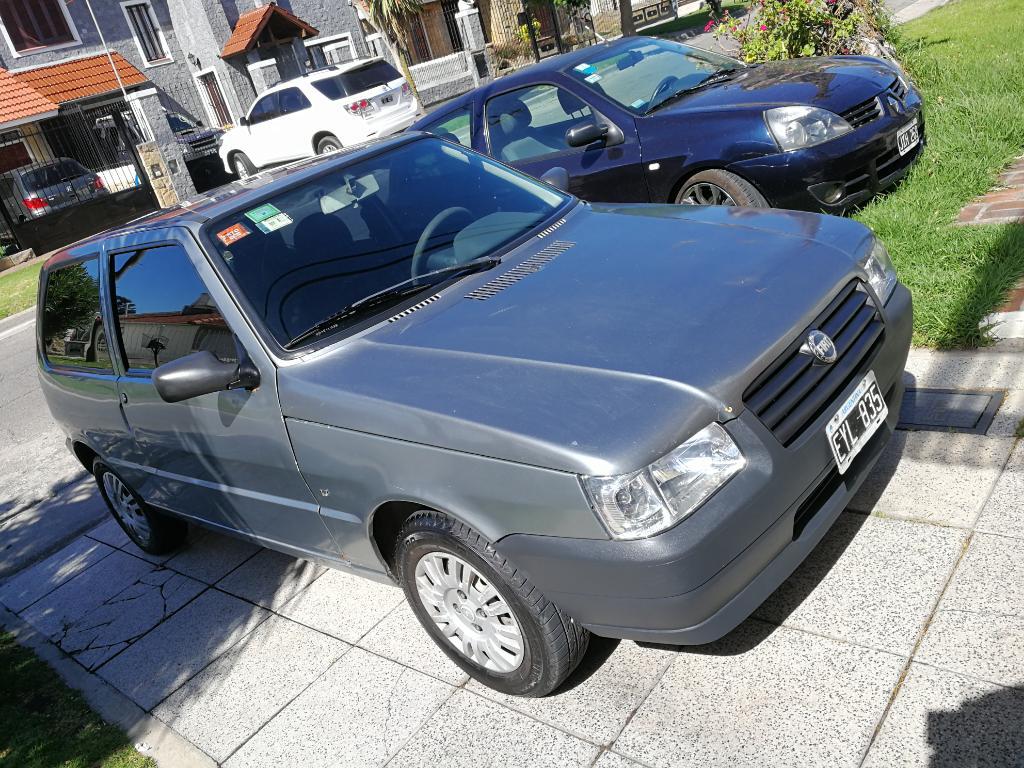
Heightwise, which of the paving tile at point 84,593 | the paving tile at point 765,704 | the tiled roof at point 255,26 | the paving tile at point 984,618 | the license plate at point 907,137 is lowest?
the paving tile at point 84,593

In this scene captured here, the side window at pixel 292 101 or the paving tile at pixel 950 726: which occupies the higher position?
the side window at pixel 292 101

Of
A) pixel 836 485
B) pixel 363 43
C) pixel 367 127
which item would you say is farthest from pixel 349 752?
pixel 363 43

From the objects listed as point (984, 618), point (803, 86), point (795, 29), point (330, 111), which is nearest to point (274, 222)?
point (984, 618)

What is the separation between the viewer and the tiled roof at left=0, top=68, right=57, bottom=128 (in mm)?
27344

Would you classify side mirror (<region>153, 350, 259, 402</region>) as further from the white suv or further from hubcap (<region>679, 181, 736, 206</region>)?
the white suv

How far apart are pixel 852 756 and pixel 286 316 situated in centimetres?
240

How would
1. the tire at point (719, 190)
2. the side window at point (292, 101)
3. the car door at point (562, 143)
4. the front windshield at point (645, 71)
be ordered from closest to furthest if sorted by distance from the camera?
1. the tire at point (719, 190)
2. the car door at point (562, 143)
3. the front windshield at point (645, 71)
4. the side window at point (292, 101)

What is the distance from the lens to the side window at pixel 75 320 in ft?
15.0

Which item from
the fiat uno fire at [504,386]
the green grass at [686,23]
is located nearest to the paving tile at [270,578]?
the fiat uno fire at [504,386]

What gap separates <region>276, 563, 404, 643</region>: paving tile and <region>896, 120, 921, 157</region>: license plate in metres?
4.64

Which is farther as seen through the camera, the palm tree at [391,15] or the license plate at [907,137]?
the palm tree at [391,15]

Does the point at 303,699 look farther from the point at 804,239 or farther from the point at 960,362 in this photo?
the point at 960,362

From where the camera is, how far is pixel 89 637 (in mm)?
4570

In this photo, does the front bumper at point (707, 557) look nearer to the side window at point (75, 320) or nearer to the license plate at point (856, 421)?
the license plate at point (856, 421)
